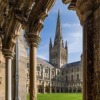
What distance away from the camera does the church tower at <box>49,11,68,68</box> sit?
421 ft

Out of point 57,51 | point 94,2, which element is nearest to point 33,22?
point 94,2

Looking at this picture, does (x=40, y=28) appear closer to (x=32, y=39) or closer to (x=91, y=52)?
(x=32, y=39)

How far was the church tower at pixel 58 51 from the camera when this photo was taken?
12838 cm

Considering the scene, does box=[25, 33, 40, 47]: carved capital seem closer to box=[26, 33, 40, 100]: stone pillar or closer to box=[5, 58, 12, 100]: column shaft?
box=[26, 33, 40, 100]: stone pillar

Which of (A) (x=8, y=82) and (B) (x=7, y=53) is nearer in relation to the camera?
(A) (x=8, y=82)

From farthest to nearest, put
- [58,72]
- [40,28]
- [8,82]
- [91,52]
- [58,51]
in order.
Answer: [58,51] < [58,72] < [8,82] < [40,28] < [91,52]

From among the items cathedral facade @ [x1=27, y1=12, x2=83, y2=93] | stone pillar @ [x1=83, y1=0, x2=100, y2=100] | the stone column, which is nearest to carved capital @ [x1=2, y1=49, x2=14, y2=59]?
the stone column

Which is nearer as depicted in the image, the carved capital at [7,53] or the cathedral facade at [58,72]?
the carved capital at [7,53]

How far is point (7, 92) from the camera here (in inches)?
433

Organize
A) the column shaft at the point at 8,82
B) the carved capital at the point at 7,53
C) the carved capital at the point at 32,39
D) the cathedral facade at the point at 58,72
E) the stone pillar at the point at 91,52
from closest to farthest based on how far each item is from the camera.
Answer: the stone pillar at the point at 91,52 < the carved capital at the point at 32,39 < the column shaft at the point at 8,82 < the carved capital at the point at 7,53 < the cathedral facade at the point at 58,72

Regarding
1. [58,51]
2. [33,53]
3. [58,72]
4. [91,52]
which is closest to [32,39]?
[33,53]

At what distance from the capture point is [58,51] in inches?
5212

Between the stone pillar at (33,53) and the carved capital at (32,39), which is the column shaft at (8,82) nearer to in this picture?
the stone pillar at (33,53)

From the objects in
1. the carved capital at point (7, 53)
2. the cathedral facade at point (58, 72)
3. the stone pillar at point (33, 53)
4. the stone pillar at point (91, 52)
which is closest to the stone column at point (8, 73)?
the carved capital at point (7, 53)
